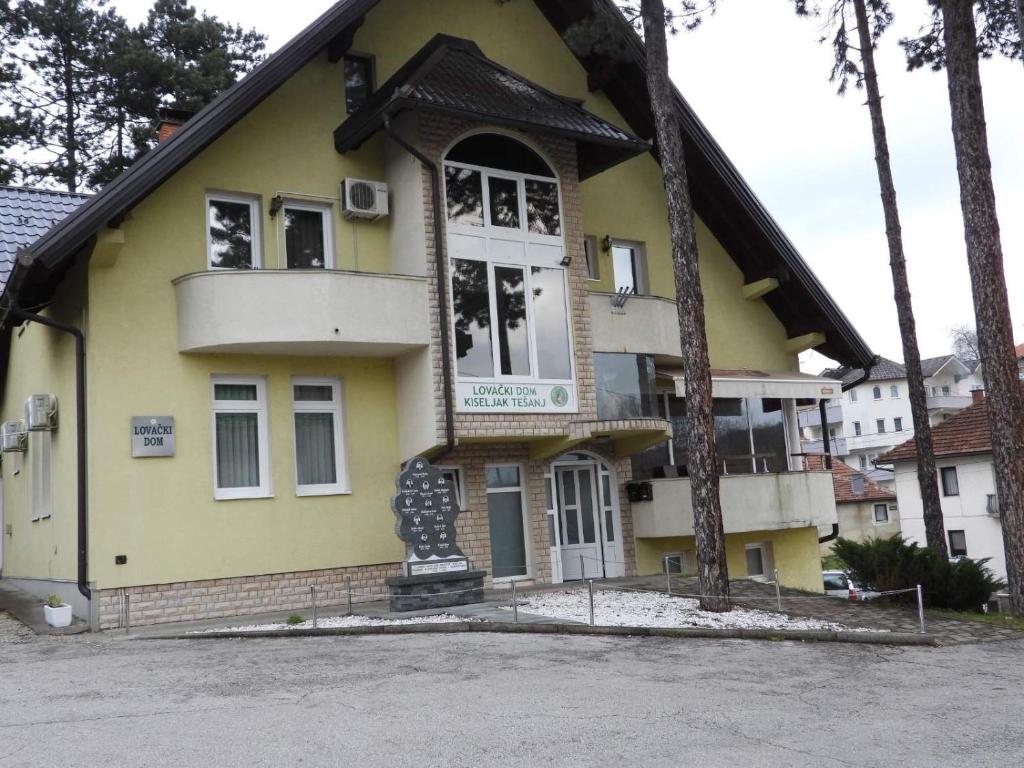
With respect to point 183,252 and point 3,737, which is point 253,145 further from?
point 3,737

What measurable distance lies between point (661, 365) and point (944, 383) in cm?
7046

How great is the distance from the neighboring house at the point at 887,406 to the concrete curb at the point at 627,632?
231 feet

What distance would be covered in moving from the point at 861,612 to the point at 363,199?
9.88m

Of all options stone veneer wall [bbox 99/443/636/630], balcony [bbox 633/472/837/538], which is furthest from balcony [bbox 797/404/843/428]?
stone veneer wall [bbox 99/443/636/630]

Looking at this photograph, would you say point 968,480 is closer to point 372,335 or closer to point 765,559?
point 765,559

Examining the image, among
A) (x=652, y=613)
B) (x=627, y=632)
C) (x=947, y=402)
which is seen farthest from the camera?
(x=947, y=402)

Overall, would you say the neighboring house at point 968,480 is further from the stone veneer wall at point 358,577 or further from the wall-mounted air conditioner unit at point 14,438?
the wall-mounted air conditioner unit at point 14,438

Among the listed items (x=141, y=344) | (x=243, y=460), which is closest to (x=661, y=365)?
(x=243, y=460)

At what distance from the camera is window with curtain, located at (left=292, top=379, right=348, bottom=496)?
54.1 ft

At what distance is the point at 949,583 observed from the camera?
16531 millimetres

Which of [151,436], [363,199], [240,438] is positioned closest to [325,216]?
[363,199]

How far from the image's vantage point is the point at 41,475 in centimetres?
1788

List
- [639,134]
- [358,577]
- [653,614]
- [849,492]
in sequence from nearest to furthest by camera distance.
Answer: [653,614] < [358,577] < [639,134] < [849,492]

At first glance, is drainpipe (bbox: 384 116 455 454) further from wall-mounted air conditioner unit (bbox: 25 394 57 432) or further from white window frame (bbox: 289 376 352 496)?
wall-mounted air conditioner unit (bbox: 25 394 57 432)
